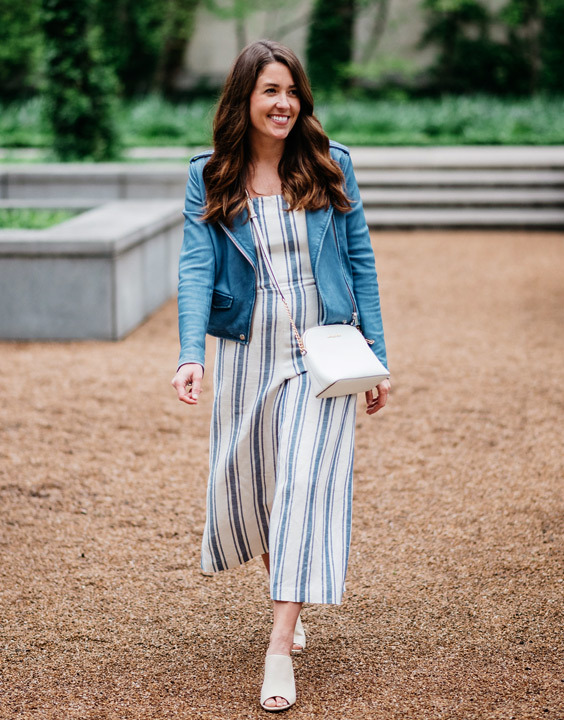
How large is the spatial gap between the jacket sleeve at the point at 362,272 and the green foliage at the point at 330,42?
64.2ft

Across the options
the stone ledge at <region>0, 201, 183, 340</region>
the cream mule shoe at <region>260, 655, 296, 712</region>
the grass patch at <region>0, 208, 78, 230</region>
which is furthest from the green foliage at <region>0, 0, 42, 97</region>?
the cream mule shoe at <region>260, 655, 296, 712</region>

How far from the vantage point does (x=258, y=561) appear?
139 inches

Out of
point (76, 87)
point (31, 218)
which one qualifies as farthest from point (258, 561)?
point (76, 87)

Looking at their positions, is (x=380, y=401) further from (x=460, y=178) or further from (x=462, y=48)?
(x=462, y=48)

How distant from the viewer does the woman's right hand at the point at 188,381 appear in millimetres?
2527

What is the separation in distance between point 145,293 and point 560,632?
5.19 meters

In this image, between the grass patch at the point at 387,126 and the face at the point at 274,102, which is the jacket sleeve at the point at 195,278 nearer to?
the face at the point at 274,102

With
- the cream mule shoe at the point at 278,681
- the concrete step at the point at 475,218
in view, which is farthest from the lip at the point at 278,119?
the concrete step at the point at 475,218

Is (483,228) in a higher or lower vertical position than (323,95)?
lower

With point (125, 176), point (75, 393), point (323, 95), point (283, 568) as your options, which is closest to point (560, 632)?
point (283, 568)

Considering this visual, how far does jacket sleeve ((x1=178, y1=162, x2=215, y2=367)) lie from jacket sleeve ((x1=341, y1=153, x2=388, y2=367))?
0.42 meters

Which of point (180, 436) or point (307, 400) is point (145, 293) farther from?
point (307, 400)

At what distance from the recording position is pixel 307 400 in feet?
8.57

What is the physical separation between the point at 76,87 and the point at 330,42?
1176 cm
